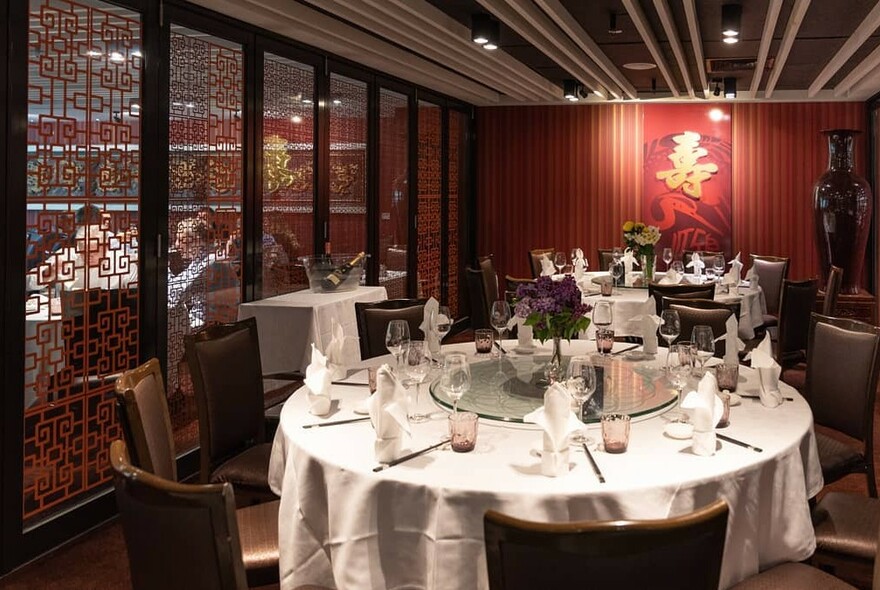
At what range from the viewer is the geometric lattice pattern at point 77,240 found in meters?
3.23

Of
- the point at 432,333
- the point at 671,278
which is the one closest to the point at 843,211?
the point at 671,278

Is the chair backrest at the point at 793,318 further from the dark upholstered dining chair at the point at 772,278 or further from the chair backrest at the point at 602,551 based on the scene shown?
the chair backrest at the point at 602,551

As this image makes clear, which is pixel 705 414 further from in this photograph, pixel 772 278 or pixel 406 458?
pixel 772 278

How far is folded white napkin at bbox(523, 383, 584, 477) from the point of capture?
6.08 ft

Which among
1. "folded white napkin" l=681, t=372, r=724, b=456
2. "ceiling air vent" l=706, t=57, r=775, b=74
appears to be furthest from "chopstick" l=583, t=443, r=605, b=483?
"ceiling air vent" l=706, t=57, r=775, b=74

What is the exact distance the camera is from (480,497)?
176cm

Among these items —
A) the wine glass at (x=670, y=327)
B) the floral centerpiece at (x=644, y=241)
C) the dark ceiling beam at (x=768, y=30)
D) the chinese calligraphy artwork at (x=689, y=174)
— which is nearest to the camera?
the wine glass at (x=670, y=327)

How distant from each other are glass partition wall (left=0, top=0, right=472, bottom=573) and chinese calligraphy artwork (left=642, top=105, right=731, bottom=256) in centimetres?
417

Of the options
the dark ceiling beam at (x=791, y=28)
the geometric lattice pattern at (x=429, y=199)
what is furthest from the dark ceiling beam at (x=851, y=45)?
the geometric lattice pattern at (x=429, y=199)

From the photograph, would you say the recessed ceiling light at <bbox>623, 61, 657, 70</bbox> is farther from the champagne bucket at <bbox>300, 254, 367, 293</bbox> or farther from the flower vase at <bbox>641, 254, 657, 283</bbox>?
the champagne bucket at <bbox>300, 254, 367, 293</bbox>

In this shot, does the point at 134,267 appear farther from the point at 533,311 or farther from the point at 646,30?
the point at 646,30

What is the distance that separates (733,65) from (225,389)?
569 centimetres

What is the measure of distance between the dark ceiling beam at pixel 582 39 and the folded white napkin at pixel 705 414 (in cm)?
295

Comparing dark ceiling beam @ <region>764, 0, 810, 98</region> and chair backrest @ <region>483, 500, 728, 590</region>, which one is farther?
dark ceiling beam @ <region>764, 0, 810, 98</region>
